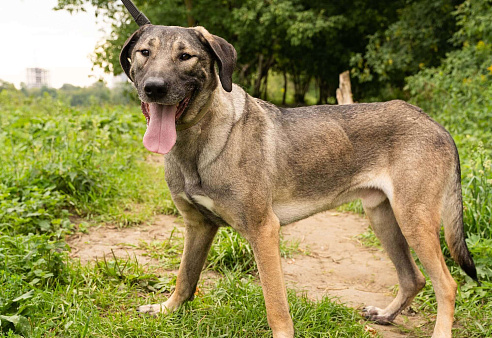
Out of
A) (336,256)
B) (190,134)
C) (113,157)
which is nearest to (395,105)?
(190,134)

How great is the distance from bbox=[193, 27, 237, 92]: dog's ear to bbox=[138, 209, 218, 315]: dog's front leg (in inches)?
43.3

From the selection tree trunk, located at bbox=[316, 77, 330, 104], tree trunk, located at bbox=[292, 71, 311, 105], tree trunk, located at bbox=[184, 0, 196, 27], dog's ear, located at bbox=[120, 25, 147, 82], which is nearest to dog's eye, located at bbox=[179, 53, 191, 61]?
dog's ear, located at bbox=[120, 25, 147, 82]

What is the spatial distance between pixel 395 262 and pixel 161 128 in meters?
2.12

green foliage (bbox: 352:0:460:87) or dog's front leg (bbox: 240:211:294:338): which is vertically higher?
green foliage (bbox: 352:0:460:87)

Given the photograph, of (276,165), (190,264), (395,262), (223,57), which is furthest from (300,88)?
(223,57)

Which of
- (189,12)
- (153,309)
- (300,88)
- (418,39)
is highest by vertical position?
(189,12)

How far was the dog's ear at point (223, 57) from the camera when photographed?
9.10ft

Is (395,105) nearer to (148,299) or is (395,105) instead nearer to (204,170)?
(204,170)

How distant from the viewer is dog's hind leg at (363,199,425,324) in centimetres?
357

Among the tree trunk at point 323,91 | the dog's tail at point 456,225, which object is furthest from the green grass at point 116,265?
the tree trunk at point 323,91

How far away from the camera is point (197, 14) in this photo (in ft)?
54.6

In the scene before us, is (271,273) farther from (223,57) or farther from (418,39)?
(418,39)

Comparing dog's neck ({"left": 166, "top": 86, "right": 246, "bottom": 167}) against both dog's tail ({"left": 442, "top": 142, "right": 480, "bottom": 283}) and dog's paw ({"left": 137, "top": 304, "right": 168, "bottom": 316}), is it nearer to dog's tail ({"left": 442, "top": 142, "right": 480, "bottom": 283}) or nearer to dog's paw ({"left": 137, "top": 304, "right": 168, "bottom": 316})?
dog's paw ({"left": 137, "top": 304, "right": 168, "bottom": 316})

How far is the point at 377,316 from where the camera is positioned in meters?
3.54
